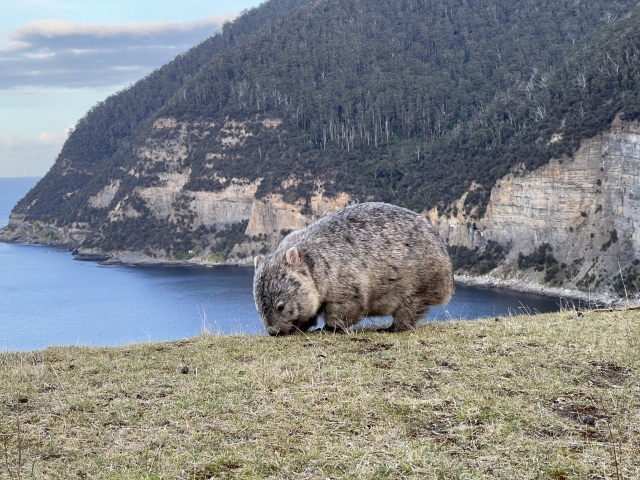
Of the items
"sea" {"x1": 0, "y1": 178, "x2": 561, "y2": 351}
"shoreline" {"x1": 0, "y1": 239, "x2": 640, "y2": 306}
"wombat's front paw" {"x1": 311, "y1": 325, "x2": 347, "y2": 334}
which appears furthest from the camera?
"shoreline" {"x1": 0, "y1": 239, "x2": 640, "y2": 306}

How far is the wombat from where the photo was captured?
8.63 m

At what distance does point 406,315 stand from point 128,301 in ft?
306

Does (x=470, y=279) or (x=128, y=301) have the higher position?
(x=470, y=279)

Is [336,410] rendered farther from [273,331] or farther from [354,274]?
[354,274]

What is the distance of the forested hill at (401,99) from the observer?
104812mm

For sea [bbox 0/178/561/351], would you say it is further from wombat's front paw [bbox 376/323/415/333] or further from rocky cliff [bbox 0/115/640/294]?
wombat's front paw [bbox 376/323/415/333]

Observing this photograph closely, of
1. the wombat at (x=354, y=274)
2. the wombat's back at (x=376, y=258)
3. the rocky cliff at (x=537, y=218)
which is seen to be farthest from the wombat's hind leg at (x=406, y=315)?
the rocky cliff at (x=537, y=218)

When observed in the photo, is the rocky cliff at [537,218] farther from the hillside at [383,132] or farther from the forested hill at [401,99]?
the forested hill at [401,99]

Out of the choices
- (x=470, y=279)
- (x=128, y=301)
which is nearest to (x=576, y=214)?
(x=470, y=279)

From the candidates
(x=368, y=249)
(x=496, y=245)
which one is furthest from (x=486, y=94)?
(x=368, y=249)

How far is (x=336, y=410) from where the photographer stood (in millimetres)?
5551

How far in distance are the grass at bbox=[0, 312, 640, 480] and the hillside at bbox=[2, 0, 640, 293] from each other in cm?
8142

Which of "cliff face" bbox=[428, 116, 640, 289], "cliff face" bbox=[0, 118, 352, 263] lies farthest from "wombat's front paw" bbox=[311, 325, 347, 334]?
"cliff face" bbox=[0, 118, 352, 263]

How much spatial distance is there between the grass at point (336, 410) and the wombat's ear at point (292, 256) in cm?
99
